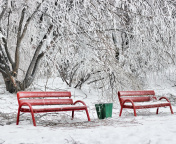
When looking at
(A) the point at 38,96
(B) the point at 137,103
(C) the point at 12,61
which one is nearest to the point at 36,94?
(A) the point at 38,96

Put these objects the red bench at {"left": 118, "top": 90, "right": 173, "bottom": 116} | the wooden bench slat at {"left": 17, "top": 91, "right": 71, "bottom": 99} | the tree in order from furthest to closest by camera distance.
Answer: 1. the tree
2. the red bench at {"left": 118, "top": 90, "right": 173, "bottom": 116}
3. the wooden bench slat at {"left": 17, "top": 91, "right": 71, "bottom": 99}

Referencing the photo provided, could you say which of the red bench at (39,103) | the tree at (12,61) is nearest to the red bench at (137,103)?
the red bench at (39,103)

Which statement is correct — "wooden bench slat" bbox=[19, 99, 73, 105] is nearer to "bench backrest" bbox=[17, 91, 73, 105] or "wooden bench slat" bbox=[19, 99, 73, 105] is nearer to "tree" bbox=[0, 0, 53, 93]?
"bench backrest" bbox=[17, 91, 73, 105]

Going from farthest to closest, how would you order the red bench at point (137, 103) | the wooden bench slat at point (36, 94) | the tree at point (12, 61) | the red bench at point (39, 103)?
the tree at point (12, 61), the red bench at point (137, 103), the wooden bench slat at point (36, 94), the red bench at point (39, 103)

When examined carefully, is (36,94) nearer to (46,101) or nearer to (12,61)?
(46,101)

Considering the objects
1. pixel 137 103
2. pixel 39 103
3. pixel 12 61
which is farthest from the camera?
pixel 12 61

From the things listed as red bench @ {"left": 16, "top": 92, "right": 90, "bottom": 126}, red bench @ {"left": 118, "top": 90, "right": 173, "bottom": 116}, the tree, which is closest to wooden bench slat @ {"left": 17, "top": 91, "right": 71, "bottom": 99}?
red bench @ {"left": 16, "top": 92, "right": 90, "bottom": 126}

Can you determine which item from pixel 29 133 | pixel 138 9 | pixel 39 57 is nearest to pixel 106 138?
pixel 29 133

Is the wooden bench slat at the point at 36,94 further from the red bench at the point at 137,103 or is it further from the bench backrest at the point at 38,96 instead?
the red bench at the point at 137,103

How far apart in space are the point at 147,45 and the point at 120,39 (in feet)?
10.0

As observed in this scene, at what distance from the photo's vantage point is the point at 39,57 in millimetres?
8430

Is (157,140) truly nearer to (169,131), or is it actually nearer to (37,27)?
(169,131)

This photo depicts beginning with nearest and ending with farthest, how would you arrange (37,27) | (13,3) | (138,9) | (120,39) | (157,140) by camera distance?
(157,140)
(138,9)
(13,3)
(37,27)
(120,39)

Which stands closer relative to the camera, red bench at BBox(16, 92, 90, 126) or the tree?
red bench at BBox(16, 92, 90, 126)
